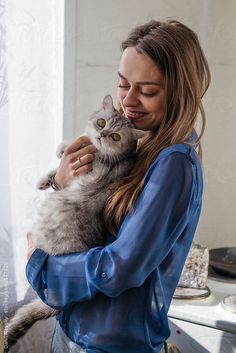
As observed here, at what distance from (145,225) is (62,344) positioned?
0.39 m

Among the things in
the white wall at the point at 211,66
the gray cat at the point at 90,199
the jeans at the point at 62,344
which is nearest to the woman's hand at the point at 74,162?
the gray cat at the point at 90,199

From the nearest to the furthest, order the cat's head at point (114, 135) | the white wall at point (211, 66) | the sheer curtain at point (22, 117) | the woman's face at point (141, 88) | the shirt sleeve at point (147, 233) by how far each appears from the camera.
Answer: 1. the shirt sleeve at point (147, 233)
2. the woman's face at point (141, 88)
3. the cat's head at point (114, 135)
4. the sheer curtain at point (22, 117)
5. the white wall at point (211, 66)

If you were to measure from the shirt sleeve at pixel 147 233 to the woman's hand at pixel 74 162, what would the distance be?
224 millimetres

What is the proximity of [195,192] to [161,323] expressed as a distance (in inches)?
12.6

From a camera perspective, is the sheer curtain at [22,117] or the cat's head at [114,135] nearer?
the cat's head at [114,135]

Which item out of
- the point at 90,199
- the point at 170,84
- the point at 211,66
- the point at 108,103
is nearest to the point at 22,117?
the point at 108,103

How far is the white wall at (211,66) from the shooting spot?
1.89 metres

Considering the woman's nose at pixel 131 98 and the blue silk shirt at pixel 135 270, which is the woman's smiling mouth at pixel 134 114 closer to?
the woman's nose at pixel 131 98

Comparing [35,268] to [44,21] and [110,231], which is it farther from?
[44,21]

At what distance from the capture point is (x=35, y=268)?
1016 mm

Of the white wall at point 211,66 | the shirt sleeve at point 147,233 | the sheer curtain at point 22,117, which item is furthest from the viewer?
the white wall at point 211,66

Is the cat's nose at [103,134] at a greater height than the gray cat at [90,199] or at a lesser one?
→ greater

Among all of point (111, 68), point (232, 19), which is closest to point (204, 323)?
point (111, 68)

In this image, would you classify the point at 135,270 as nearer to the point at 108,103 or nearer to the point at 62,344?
the point at 62,344
